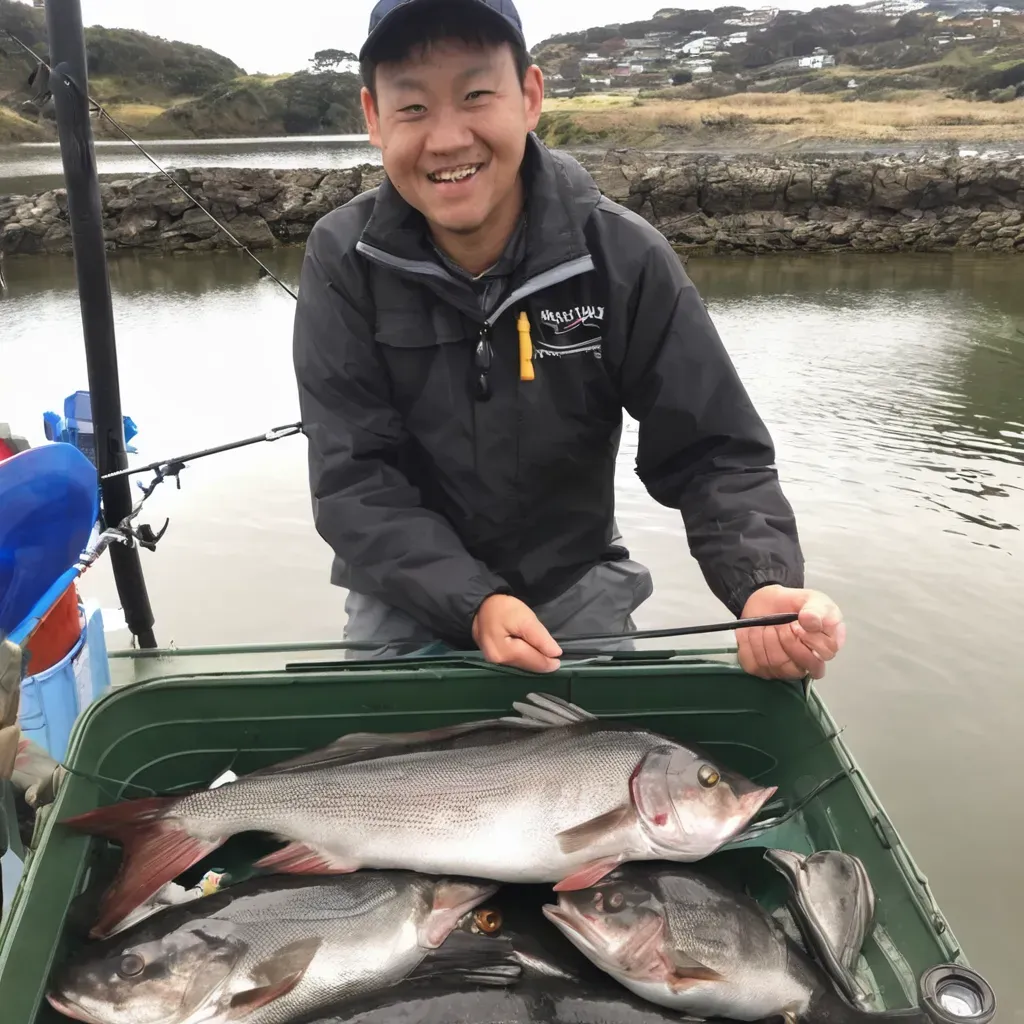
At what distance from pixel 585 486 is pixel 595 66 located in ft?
370

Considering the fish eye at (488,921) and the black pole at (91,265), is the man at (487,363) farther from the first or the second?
the black pole at (91,265)

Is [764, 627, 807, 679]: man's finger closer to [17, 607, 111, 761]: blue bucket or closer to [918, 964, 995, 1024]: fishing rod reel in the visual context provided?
[918, 964, 995, 1024]: fishing rod reel

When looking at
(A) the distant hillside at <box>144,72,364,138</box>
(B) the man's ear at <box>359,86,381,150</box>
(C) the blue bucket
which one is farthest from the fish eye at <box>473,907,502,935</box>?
(A) the distant hillside at <box>144,72,364,138</box>

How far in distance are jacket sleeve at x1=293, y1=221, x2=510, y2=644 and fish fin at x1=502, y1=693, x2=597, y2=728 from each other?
0.30m

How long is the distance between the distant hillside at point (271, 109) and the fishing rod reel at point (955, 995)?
65513 mm

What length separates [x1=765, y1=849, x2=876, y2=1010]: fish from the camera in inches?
60.6

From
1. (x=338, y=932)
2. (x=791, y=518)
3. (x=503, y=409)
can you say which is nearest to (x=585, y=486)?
(x=503, y=409)

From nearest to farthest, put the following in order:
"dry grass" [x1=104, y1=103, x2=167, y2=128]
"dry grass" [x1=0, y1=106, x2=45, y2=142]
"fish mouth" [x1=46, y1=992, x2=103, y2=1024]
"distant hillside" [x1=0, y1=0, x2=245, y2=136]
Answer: "fish mouth" [x1=46, y1=992, x2=103, y2=1024]
"dry grass" [x1=0, y1=106, x2=45, y2=142]
"dry grass" [x1=104, y1=103, x2=167, y2=128]
"distant hillside" [x1=0, y1=0, x2=245, y2=136]

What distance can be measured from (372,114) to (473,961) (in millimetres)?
1954

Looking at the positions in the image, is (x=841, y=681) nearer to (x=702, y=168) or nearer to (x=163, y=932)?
(x=163, y=932)

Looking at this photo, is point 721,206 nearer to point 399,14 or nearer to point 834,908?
point 399,14

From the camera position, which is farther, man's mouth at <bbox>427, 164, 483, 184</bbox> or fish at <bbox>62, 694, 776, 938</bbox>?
man's mouth at <bbox>427, 164, 483, 184</bbox>

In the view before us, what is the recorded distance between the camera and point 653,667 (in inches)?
75.3

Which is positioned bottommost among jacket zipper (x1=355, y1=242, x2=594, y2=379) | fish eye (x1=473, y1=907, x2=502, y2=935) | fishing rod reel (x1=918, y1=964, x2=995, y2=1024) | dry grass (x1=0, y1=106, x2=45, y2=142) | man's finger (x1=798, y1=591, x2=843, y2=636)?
fish eye (x1=473, y1=907, x2=502, y2=935)
